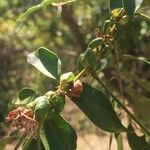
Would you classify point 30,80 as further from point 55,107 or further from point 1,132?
point 55,107

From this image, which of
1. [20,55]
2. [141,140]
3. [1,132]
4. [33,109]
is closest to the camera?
[33,109]

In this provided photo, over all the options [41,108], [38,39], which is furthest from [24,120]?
[38,39]

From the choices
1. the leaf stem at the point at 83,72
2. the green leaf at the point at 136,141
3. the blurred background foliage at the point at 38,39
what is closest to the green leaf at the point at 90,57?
the leaf stem at the point at 83,72

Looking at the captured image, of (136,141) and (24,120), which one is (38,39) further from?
(24,120)

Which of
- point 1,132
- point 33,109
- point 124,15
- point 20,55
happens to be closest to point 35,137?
point 33,109

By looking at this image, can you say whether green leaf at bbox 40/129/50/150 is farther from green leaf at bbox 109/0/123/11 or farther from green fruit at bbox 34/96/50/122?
green leaf at bbox 109/0/123/11
